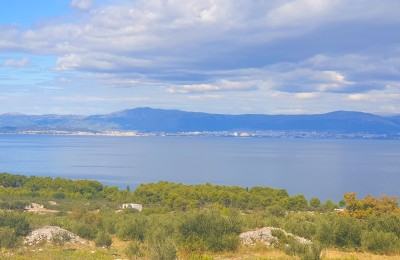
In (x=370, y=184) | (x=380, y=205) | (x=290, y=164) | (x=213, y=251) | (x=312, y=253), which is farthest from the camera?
(x=290, y=164)

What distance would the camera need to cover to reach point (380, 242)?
545 inches

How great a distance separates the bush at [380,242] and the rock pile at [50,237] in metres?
10.0

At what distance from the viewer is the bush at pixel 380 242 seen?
13.6 m

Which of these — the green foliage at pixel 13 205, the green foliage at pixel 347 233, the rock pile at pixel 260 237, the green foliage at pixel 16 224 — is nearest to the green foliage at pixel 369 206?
the green foliage at pixel 347 233

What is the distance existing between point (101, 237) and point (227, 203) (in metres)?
32.2

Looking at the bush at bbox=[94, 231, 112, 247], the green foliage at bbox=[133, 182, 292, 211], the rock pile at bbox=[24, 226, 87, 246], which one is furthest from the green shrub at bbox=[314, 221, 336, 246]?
the green foliage at bbox=[133, 182, 292, 211]

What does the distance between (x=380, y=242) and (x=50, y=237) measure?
37.3 ft

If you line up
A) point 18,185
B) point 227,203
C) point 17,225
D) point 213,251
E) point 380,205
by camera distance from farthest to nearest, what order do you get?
point 18,185 < point 227,203 < point 380,205 < point 17,225 < point 213,251

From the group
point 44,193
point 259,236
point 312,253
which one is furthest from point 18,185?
point 312,253

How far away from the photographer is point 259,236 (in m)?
15.1

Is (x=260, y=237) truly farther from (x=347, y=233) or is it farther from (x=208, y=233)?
(x=347, y=233)

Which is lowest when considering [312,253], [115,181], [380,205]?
[115,181]

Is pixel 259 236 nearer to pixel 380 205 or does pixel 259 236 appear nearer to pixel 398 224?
pixel 398 224

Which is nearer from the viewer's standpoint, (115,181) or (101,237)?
(101,237)
